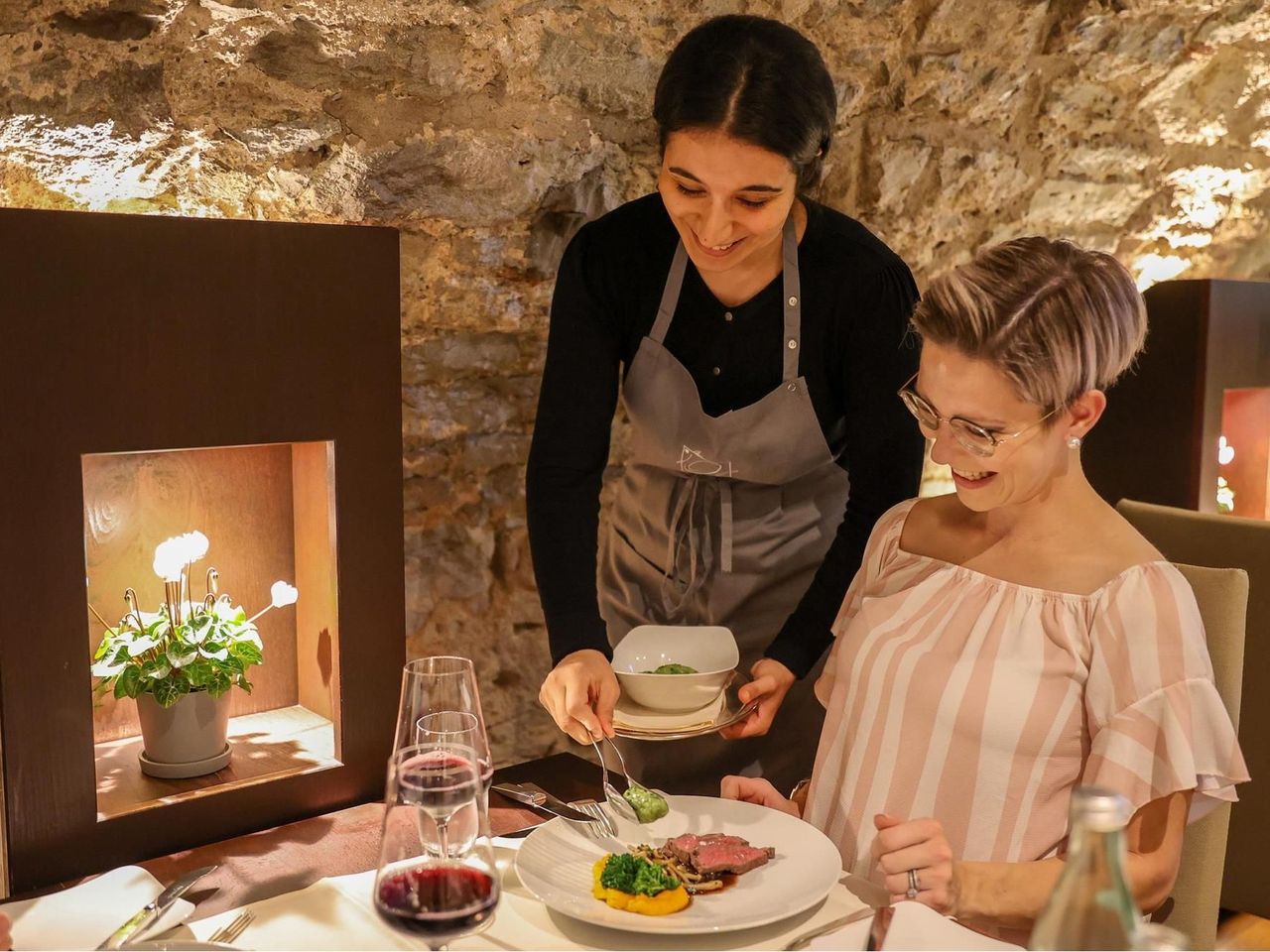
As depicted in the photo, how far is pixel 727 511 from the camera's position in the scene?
6.05 ft

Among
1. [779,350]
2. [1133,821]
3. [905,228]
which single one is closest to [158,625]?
[779,350]

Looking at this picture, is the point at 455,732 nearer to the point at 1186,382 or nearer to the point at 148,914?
the point at 148,914

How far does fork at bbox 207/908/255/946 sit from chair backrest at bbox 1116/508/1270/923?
1.25 metres

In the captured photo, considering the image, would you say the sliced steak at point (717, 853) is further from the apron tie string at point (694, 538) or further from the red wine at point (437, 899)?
the apron tie string at point (694, 538)

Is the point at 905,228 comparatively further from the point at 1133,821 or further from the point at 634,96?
the point at 1133,821

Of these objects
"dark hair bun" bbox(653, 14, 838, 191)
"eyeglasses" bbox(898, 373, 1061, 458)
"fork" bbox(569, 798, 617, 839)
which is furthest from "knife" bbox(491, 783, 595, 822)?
"dark hair bun" bbox(653, 14, 838, 191)

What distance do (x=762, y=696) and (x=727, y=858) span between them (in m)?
0.42

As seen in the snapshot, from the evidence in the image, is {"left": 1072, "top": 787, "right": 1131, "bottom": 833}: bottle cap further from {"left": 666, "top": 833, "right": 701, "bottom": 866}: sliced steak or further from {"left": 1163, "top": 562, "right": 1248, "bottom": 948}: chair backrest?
{"left": 1163, "top": 562, "right": 1248, "bottom": 948}: chair backrest

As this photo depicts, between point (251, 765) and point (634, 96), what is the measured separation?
135 cm

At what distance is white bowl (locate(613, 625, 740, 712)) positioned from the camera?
56.6 inches

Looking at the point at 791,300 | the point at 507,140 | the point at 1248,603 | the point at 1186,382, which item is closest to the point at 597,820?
the point at 791,300

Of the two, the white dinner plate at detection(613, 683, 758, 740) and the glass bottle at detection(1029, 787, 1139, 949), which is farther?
the white dinner plate at detection(613, 683, 758, 740)

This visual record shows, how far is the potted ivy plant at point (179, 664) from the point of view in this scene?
57.9 inches

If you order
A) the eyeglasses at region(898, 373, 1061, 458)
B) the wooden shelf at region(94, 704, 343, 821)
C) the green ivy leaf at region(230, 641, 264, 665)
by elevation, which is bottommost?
the wooden shelf at region(94, 704, 343, 821)
